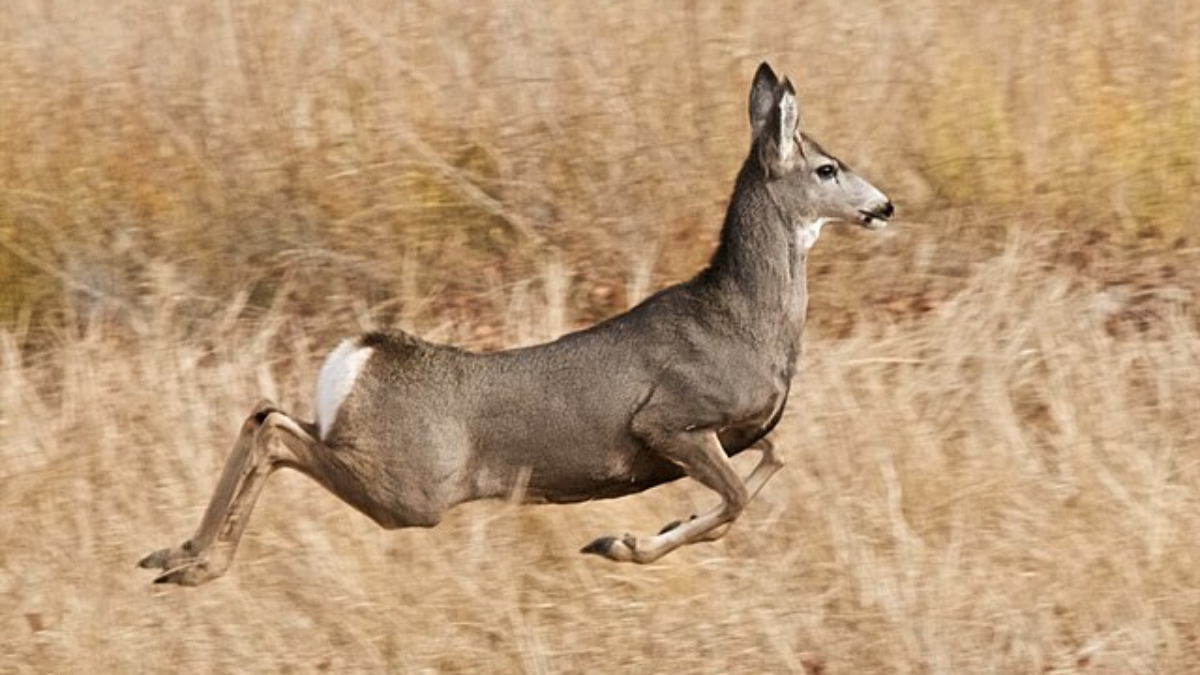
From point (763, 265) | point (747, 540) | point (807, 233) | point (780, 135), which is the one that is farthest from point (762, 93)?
point (747, 540)

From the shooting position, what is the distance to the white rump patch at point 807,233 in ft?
28.4

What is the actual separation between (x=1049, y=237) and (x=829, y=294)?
0.87m

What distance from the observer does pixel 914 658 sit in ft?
29.2

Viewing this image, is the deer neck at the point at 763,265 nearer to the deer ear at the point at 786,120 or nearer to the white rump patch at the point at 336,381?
the deer ear at the point at 786,120

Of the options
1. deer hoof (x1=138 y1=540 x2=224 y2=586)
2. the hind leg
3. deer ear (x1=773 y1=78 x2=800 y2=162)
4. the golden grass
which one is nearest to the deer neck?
deer ear (x1=773 y1=78 x2=800 y2=162)

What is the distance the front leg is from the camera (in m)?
8.32

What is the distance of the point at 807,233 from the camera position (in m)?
8.67

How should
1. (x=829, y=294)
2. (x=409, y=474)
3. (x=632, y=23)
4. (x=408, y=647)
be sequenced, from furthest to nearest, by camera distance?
(x=632, y=23) → (x=829, y=294) → (x=408, y=647) → (x=409, y=474)

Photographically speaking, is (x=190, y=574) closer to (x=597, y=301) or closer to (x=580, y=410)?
(x=580, y=410)

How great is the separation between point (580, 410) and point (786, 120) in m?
0.99

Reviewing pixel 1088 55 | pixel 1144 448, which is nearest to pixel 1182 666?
pixel 1144 448

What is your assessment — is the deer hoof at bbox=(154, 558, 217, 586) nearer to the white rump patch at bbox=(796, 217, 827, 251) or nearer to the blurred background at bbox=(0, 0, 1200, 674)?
the blurred background at bbox=(0, 0, 1200, 674)

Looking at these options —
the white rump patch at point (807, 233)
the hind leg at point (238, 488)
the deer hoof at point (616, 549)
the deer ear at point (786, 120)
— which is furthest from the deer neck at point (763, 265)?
the hind leg at point (238, 488)

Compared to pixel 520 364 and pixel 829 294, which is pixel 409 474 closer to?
pixel 520 364
